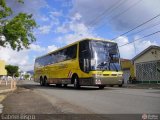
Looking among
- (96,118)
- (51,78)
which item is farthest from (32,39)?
(96,118)

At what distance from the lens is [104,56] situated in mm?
23391

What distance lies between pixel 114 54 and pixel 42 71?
48.4 feet

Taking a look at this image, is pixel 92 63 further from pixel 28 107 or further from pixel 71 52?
pixel 28 107


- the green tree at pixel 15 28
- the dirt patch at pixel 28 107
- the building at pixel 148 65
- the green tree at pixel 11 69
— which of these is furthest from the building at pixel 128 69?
the green tree at pixel 11 69

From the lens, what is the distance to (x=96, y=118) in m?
9.24

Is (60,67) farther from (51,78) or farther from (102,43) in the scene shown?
(102,43)

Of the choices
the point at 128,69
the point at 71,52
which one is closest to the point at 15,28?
the point at 71,52

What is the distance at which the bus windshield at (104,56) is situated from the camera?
22938 millimetres

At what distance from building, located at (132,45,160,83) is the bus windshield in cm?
1533

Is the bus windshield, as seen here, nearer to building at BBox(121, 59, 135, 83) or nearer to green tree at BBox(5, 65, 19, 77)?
building at BBox(121, 59, 135, 83)

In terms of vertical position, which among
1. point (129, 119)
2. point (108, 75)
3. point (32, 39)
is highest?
point (32, 39)

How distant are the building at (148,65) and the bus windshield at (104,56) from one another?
15.3 metres

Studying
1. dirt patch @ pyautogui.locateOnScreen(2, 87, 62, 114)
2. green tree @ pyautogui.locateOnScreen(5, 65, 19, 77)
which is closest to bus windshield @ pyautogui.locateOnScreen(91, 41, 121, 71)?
dirt patch @ pyautogui.locateOnScreen(2, 87, 62, 114)

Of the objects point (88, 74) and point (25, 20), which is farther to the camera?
point (25, 20)
